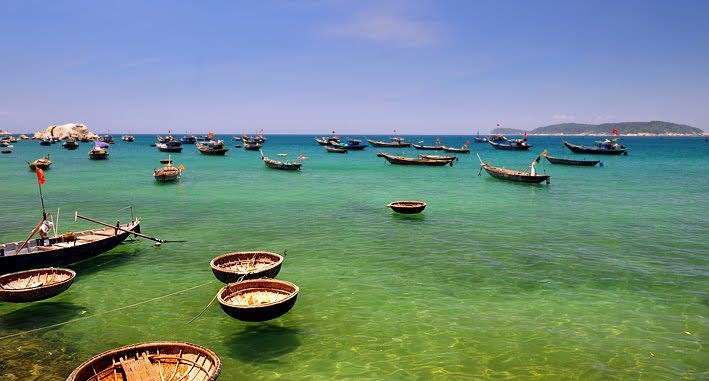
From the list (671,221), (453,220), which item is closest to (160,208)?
(453,220)

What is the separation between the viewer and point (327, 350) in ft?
37.8

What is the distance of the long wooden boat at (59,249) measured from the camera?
15500mm

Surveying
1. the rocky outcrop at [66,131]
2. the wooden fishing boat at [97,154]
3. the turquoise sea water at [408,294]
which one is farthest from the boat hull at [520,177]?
the rocky outcrop at [66,131]

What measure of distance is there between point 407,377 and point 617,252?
14978 mm

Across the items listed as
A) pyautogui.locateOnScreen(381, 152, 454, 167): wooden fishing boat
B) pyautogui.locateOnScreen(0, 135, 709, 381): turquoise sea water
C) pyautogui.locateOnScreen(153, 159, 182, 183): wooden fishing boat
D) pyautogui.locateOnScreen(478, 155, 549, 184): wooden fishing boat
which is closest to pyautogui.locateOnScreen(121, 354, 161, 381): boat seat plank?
pyautogui.locateOnScreen(0, 135, 709, 381): turquoise sea water

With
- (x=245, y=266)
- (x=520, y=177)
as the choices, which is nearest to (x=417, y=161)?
(x=520, y=177)

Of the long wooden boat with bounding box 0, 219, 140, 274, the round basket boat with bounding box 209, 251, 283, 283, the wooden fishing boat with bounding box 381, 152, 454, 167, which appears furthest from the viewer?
the wooden fishing boat with bounding box 381, 152, 454, 167

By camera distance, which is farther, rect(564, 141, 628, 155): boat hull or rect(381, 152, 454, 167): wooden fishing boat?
rect(564, 141, 628, 155): boat hull

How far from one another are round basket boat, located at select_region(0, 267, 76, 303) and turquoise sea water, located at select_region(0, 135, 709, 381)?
86 cm

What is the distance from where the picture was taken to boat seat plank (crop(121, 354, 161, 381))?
29.2 feet

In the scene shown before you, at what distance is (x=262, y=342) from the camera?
11859 mm

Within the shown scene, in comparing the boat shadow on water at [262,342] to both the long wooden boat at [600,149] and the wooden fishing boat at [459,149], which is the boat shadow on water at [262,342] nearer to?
the long wooden boat at [600,149]

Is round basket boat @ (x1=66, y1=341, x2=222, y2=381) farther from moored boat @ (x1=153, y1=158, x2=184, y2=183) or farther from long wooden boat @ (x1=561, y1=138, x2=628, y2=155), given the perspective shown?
long wooden boat @ (x1=561, y1=138, x2=628, y2=155)

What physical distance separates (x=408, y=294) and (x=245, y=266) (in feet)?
20.3
